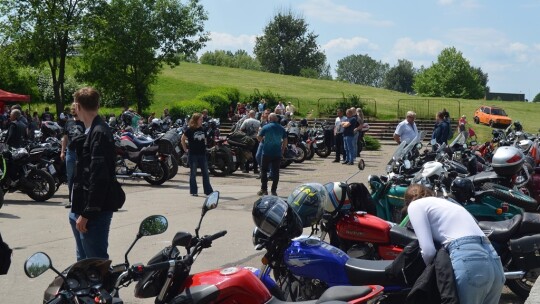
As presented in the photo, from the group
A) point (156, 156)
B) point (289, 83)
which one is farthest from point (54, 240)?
point (289, 83)

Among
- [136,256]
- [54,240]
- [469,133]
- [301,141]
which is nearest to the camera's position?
[136,256]

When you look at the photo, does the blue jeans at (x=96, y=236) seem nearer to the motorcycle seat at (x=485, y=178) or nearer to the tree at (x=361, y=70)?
the motorcycle seat at (x=485, y=178)

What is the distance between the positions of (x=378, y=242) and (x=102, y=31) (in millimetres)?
26115

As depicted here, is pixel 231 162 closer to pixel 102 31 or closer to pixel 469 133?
pixel 469 133

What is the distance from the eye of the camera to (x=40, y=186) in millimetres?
13414

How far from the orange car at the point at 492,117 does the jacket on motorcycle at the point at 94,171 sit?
48301 mm

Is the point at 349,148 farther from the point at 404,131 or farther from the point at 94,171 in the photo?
the point at 94,171

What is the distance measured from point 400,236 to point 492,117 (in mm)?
47440

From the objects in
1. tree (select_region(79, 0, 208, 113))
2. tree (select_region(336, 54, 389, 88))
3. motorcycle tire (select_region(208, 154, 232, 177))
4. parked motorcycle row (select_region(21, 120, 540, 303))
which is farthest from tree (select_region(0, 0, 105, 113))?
tree (select_region(336, 54, 389, 88))

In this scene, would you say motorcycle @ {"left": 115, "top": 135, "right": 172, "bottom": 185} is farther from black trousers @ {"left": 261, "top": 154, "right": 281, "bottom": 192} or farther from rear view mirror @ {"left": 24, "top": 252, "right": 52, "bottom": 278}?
rear view mirror @ {"left": 24, "top": 252, "right": 52, "bottom": 278}

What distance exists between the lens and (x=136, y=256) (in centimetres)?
877

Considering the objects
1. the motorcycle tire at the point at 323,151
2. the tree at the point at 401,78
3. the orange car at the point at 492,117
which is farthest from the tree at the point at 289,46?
the motorcycle tire at the point at 323,151

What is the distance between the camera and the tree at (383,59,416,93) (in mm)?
141000

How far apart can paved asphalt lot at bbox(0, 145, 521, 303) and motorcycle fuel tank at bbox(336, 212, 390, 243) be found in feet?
4.90
